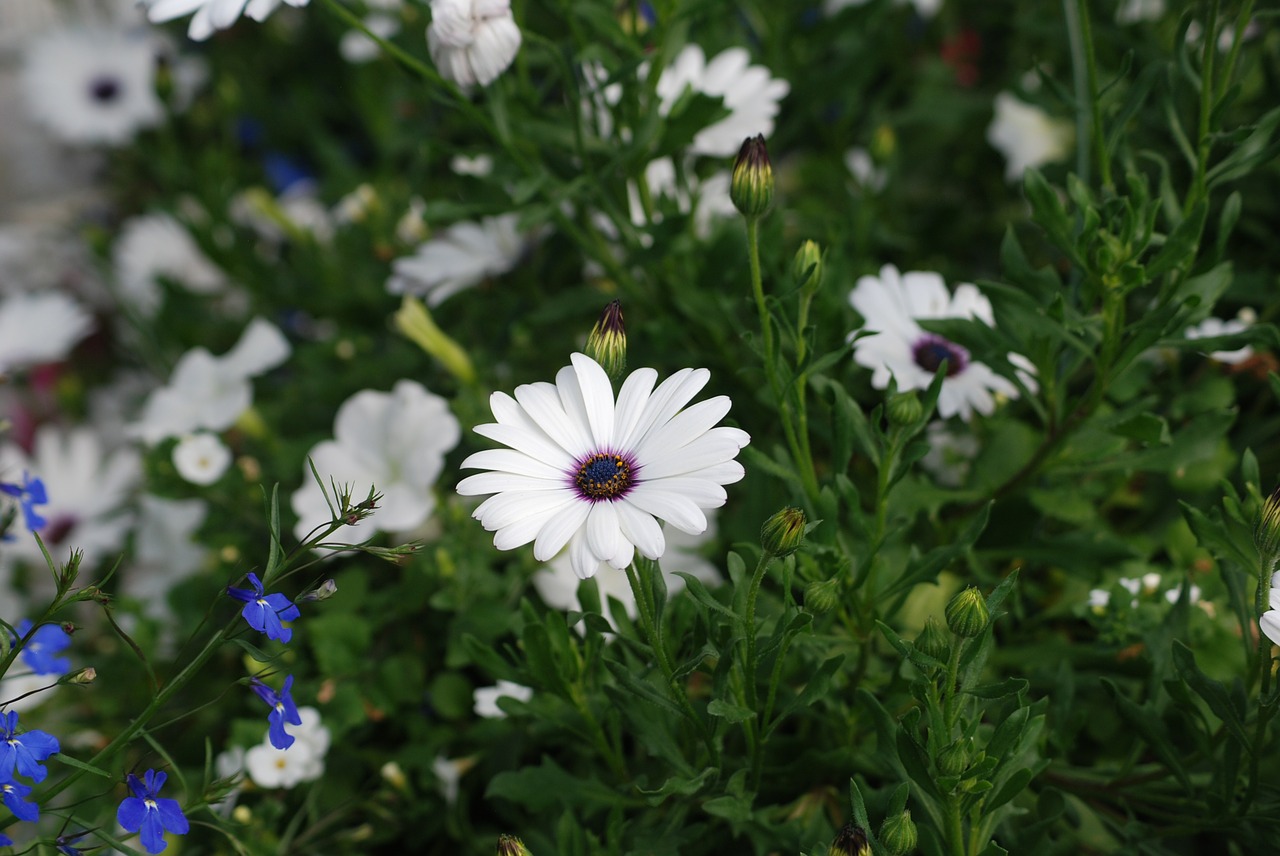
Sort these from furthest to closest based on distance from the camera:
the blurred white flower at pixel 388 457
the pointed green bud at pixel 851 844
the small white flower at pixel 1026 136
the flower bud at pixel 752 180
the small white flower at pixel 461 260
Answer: the small white flower at pixel 1026 136, the small white flower at pixel 461 260, the blurred white flower at pixel 388 457, the flower bud at pixel 752 180, the pointed green bud at pixel 851 844

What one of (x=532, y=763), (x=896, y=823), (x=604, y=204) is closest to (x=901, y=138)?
(x=604, y=204)

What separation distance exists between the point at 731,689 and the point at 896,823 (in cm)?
12

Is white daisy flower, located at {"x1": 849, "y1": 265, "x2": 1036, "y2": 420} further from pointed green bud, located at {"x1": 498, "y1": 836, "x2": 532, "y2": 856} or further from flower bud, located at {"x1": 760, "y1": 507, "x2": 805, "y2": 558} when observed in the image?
pointed green bud, located at {"x1": 498, "y1": 836, "x2": 532, "y2": 856}

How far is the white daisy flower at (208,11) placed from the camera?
66 centimetres

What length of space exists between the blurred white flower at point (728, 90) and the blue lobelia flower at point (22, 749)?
62 cm

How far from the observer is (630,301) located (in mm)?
966

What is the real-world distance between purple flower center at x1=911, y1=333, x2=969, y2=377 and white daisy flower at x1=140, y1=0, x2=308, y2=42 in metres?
0.47

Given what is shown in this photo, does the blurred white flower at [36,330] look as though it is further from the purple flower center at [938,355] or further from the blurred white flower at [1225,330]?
the blurred white flower at [1225,330]

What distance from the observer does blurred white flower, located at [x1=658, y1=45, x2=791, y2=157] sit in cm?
90

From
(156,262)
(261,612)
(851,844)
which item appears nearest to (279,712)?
(261,612)

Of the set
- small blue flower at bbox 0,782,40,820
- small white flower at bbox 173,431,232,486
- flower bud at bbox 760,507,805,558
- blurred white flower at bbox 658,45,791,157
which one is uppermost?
blurred white flower at bbox 658,45,791,157

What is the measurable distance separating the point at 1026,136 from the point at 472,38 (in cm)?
72

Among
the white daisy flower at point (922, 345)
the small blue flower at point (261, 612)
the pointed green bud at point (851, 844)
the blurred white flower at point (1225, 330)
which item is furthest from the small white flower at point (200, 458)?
the blurred white flower at point (1225, 330)

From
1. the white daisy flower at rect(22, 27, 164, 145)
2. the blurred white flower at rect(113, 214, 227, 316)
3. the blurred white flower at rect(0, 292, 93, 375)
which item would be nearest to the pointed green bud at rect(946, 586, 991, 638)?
the blurred white flower at rect(0, 292, 93, 375)
